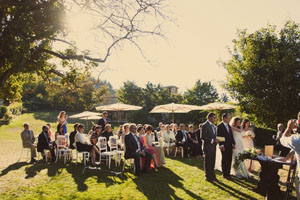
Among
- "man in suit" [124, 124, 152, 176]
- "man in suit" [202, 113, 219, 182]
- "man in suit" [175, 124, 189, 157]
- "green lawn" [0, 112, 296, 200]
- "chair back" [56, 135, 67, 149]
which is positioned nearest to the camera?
"green lawn" [0, 112, 296, 200]

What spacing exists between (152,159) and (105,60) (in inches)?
185

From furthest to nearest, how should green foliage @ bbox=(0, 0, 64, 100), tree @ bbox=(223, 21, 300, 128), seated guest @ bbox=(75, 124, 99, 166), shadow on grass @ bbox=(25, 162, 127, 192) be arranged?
tree @ bbox=(223, 21, 300, 128)
seated guest @ bbox=(75, 124, 99, 166)
shadow on grass @ bbox=(25, 162, 127, 192)
green foliage @ bbox=(0, 0, 64, 100)

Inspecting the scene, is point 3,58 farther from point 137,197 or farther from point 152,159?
point 152,159

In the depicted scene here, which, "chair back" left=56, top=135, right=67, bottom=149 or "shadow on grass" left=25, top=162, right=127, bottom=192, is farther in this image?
"chair back" left=56, top=135, right=67, bottom=149

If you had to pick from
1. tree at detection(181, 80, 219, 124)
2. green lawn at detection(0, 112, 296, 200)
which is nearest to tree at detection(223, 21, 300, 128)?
green lawn at detection(0, 112, 296, 200)

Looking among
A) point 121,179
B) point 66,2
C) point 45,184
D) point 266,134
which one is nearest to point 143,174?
point 121,179

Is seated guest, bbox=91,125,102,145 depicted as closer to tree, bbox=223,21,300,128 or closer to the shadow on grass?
the shadow on grass

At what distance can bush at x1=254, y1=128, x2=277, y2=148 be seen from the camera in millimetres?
19391

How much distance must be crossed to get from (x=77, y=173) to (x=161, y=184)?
3260 millimetres

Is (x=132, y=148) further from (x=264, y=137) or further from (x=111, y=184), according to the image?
(x=264, y=137)

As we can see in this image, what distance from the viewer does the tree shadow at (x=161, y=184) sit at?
6.32 m

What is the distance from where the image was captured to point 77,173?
28.1ft

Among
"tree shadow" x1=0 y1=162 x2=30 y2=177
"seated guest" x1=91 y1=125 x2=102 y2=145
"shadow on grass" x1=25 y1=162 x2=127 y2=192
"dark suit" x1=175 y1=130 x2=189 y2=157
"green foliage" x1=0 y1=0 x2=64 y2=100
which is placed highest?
"green foliage" x1=0 y1=0 x2=64 y2=100

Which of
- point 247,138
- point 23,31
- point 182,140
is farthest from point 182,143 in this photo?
point 23,31
